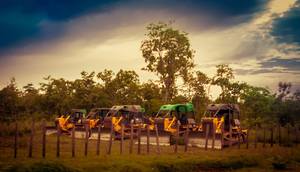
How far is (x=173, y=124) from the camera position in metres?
29.0

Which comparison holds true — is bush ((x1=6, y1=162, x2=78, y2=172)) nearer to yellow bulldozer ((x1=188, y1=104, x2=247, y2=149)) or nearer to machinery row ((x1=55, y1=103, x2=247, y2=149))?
machinery row ((x1=55, y1=103, x2=247, y2=149))

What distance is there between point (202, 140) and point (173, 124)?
443 centimetres

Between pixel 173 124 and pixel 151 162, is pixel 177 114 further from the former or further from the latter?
pixel 151 162

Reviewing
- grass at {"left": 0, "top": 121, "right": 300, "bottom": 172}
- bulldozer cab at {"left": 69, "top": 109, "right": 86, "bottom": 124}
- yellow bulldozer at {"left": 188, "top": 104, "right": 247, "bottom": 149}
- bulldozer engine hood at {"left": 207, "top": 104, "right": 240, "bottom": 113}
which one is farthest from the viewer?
bulldozer cab at {"left": 69, "top": 109, "right": 86, "bottom": 124}

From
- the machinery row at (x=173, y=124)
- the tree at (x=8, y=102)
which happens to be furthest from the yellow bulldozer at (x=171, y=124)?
the tree at (x=8, y=102)

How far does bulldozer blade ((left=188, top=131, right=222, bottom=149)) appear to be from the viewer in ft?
78.6

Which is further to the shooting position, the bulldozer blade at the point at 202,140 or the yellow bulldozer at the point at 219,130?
the yellow bulldozer at the point at 219,130

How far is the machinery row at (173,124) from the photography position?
2531 cm

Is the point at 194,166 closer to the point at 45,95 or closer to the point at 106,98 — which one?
the point at 106,98

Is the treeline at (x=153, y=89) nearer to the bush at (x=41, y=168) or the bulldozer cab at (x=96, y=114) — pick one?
the bulldozer cab at (x=96, y=114)

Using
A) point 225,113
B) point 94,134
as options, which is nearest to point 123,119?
point 94,134

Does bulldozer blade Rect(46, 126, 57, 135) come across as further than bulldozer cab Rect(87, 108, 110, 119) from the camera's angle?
No

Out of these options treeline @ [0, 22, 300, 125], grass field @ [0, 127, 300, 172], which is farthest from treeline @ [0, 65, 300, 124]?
grass field @ [0, 127, 300, 172]

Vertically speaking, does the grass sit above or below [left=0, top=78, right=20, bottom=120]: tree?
below
